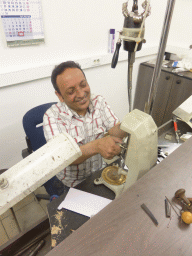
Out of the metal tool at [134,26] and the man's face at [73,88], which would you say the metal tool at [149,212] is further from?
the man's face at [73,88]

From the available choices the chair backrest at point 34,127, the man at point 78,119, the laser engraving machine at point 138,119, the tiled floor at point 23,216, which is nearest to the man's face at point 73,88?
the man at point 78,119

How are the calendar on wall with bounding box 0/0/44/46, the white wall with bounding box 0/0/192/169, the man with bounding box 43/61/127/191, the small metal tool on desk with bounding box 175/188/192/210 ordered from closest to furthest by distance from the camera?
the small metal tool on desk with bounding box 175/188/192/210
the man with bounding box 43/61/127/191
the calendar on wall with bounding box 0/0/44/46
the white wall with bounding box 0/0/192/169

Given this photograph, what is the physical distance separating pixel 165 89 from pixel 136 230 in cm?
228

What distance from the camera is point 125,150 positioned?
2.66ft

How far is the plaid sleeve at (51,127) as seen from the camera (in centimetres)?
111

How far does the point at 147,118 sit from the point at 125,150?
175mm

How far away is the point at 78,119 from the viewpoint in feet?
4.22

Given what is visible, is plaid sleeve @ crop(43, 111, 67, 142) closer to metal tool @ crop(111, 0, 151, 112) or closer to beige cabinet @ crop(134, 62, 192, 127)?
metal tool @ crop(111, 0, 151, 112)

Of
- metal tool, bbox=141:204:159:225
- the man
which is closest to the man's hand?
the man

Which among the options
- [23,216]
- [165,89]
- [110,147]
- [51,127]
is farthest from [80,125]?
[165,89]

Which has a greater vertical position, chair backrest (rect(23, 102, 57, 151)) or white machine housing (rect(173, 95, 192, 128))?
white machine housing (rect(173, 95, 192, 128))

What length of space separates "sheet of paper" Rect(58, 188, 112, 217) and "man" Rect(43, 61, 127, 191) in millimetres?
200

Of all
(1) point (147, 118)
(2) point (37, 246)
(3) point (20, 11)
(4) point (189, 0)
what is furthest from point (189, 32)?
(2) point (37, 246)

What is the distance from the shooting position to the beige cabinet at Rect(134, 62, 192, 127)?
7.32 ft
